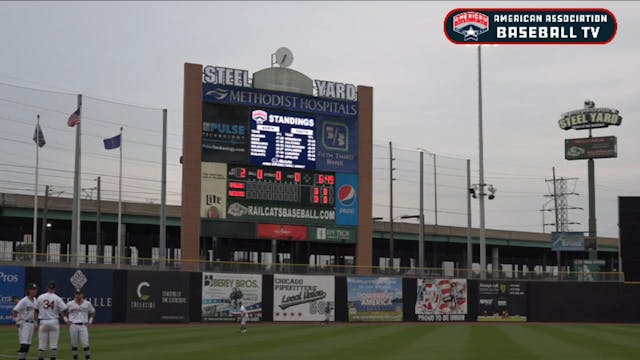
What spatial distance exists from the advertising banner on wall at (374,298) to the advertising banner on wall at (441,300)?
1596 millimetres

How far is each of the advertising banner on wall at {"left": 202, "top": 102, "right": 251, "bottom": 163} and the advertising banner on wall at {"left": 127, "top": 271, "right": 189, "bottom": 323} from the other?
290 inches

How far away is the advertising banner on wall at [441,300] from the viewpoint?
54.1 meters

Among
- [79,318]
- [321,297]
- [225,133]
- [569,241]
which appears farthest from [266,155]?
[569,241]

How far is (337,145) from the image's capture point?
51.5 metres

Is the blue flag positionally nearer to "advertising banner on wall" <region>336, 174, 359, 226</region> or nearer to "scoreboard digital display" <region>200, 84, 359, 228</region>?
"scoreboard digital display" <region>200, 84, 359, 228</region>

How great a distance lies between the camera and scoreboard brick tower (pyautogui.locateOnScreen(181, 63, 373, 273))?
48.3 m

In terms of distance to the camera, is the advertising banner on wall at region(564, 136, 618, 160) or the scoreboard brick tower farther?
the advertising banner on wall at region(564, 136, 618, 160)

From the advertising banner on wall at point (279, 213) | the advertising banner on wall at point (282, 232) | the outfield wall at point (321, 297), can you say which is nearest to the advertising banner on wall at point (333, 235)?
the advertising banner on wall at point (279, 213)

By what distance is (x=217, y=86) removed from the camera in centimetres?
4872

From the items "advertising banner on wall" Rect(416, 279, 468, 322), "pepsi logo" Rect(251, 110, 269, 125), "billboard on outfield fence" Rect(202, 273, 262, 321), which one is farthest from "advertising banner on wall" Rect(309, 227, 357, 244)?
"pepsi logo" Rect(251, 110, 269, 125)

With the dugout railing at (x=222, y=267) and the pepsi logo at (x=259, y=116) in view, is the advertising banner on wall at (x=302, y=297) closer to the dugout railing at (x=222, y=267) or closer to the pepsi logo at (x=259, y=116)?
the dugout railing at (x=222, y=267)

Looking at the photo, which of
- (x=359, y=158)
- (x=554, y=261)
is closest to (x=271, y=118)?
(x=359, y=158)

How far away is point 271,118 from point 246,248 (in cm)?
4152

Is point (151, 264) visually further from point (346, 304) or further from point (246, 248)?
point (246, 248)
